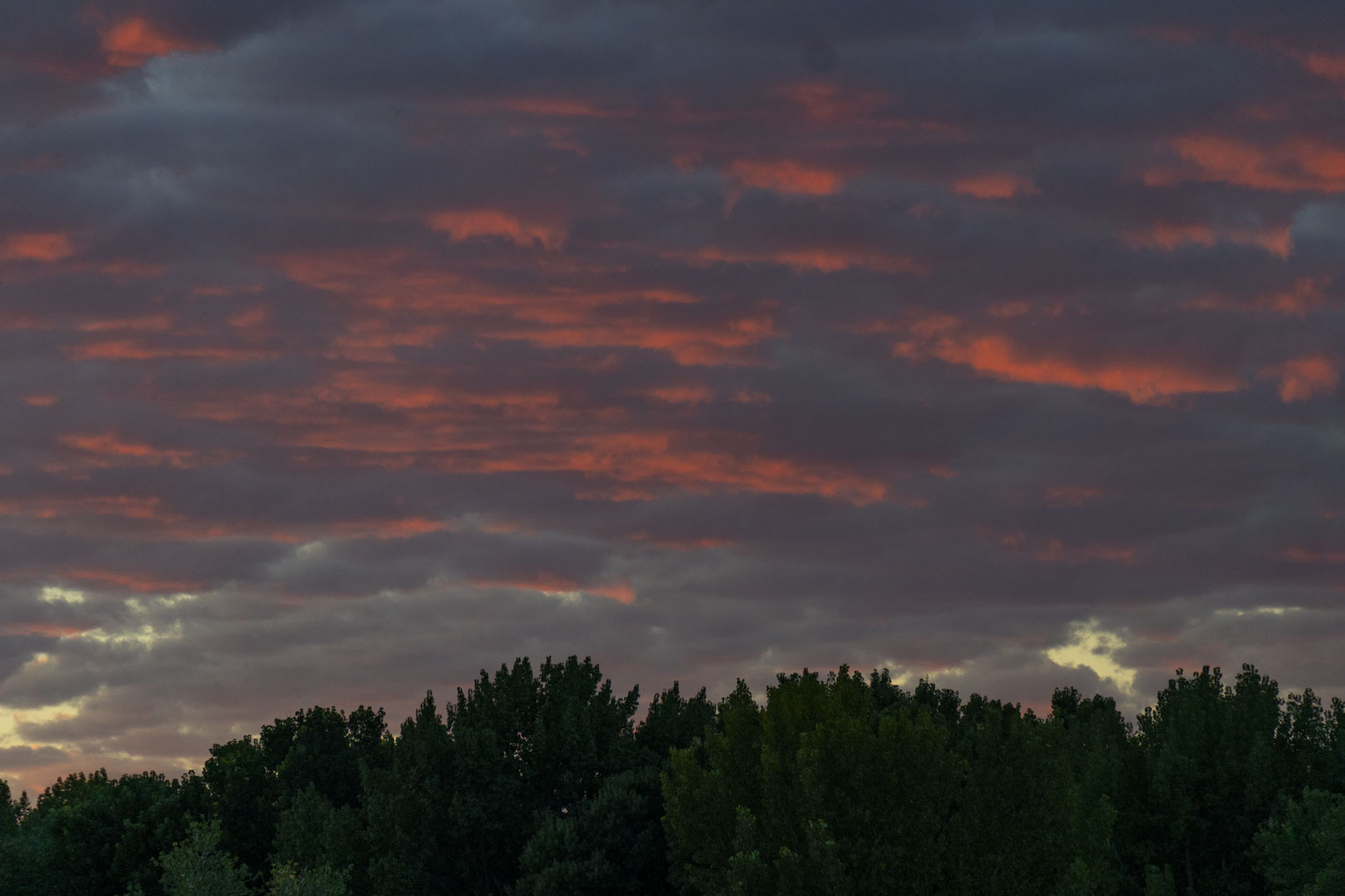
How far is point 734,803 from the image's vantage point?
61719 mm

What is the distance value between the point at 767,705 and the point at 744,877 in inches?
461

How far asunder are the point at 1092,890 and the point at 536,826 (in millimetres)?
26199

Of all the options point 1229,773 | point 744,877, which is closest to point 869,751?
point 744,877

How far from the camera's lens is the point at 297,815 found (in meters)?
82.2

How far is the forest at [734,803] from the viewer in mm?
58906

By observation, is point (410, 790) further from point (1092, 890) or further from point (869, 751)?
point (1092, 890)

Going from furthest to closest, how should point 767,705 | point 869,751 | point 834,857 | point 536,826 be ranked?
point 536,826 → point 767,705 → point 869,751 → point 834,857

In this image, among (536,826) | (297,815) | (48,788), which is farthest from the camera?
(48,788)

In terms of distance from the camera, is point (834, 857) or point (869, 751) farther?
point (869, 751)

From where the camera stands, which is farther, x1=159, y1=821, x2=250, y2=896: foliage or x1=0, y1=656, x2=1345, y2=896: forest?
x1=159, y1=821, x2=250, y2=896: foliage

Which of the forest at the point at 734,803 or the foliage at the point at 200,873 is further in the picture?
the foliage at the point at 200,873

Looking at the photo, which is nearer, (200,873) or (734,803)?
(734,803)

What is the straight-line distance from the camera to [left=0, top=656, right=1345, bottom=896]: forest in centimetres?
5891

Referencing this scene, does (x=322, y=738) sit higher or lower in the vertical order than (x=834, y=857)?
higher
